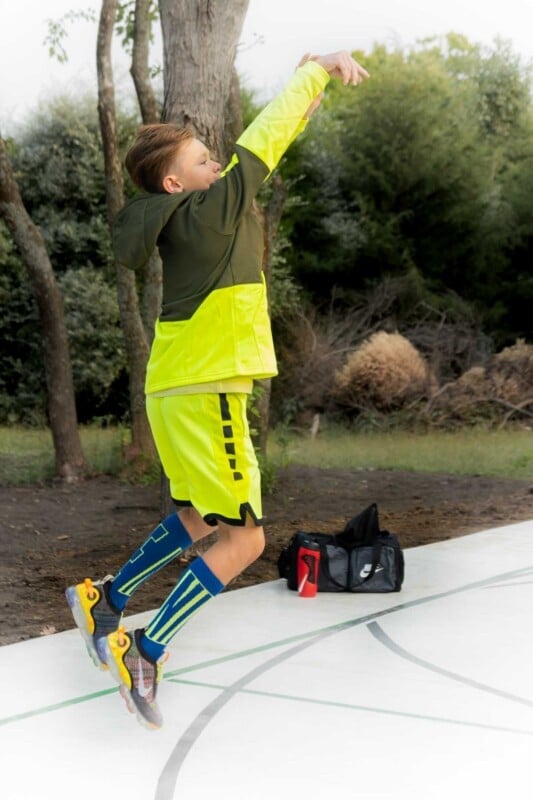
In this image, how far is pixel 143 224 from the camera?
3.23 metres

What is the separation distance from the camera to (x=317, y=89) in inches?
131

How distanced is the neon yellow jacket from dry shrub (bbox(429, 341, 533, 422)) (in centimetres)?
981

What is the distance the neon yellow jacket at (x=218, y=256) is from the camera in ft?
10.5

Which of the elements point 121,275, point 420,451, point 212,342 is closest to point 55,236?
point 121,275

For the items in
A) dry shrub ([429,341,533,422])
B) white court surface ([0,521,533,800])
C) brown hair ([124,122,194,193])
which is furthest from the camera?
dry shrub ([429,341,533,422])

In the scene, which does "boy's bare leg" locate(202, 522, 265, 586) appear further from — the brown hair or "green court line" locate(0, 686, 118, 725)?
the brown hair

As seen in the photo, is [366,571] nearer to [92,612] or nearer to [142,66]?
[92,612]

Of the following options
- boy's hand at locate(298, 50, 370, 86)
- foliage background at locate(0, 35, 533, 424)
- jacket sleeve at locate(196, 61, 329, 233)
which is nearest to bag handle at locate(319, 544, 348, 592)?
jacket sleeve at locate(196, 61, 329, 233)

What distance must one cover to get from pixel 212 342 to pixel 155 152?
622mm

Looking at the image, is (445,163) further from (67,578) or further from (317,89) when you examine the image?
(317,89)

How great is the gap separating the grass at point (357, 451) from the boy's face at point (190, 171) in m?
5.71

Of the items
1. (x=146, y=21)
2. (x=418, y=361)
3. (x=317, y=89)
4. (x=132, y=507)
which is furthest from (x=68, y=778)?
(x=418, y=361)

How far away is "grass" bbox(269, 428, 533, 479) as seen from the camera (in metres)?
10.3

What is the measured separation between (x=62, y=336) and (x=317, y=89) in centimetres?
591
